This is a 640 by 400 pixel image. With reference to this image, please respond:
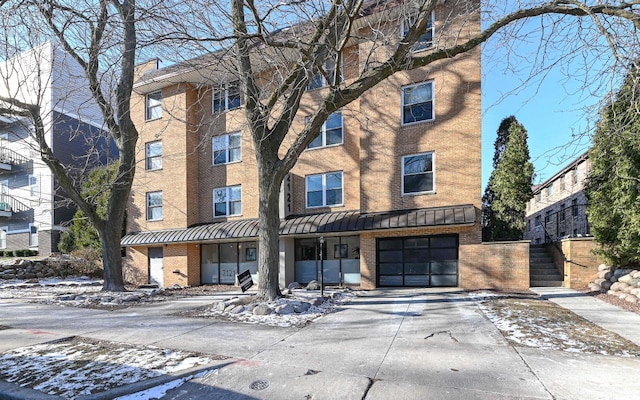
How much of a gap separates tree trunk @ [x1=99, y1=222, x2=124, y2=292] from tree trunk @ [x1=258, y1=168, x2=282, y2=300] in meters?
7.07

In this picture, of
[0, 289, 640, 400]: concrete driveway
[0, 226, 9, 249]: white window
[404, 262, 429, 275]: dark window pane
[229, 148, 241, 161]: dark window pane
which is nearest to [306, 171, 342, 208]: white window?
[404, 262, 429, 275]: dark window pane

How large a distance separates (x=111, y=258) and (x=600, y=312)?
598 inches

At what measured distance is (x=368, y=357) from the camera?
5086 millimetres

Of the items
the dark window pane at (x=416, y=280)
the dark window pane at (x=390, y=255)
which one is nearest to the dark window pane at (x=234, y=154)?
the dark window pane at (x=390, y=255)

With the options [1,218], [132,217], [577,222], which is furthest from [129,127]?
[577,222]

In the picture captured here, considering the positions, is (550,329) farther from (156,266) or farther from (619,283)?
(156,266)

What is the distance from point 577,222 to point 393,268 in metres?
13.5

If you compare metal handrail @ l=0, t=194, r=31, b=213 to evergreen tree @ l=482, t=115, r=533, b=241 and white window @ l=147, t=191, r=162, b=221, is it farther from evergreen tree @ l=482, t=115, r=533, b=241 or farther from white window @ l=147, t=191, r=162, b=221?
evergreen tree @ l=482, t=115, r=533, b=241

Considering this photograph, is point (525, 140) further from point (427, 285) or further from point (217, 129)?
point (217, 129)

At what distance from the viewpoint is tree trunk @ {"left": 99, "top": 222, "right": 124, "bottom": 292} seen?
513 inches

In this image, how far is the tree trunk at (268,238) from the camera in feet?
30.4

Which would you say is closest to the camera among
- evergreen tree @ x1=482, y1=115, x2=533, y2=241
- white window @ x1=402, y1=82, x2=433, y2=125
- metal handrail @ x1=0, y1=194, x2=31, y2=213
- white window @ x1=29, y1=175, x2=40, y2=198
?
white window @ x1=402, y1=82, x2=433, y2=125

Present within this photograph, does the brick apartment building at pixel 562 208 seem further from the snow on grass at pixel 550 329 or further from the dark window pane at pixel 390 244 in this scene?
the snow on grass at pixel 550 329

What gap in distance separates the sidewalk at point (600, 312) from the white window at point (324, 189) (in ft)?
26.7
